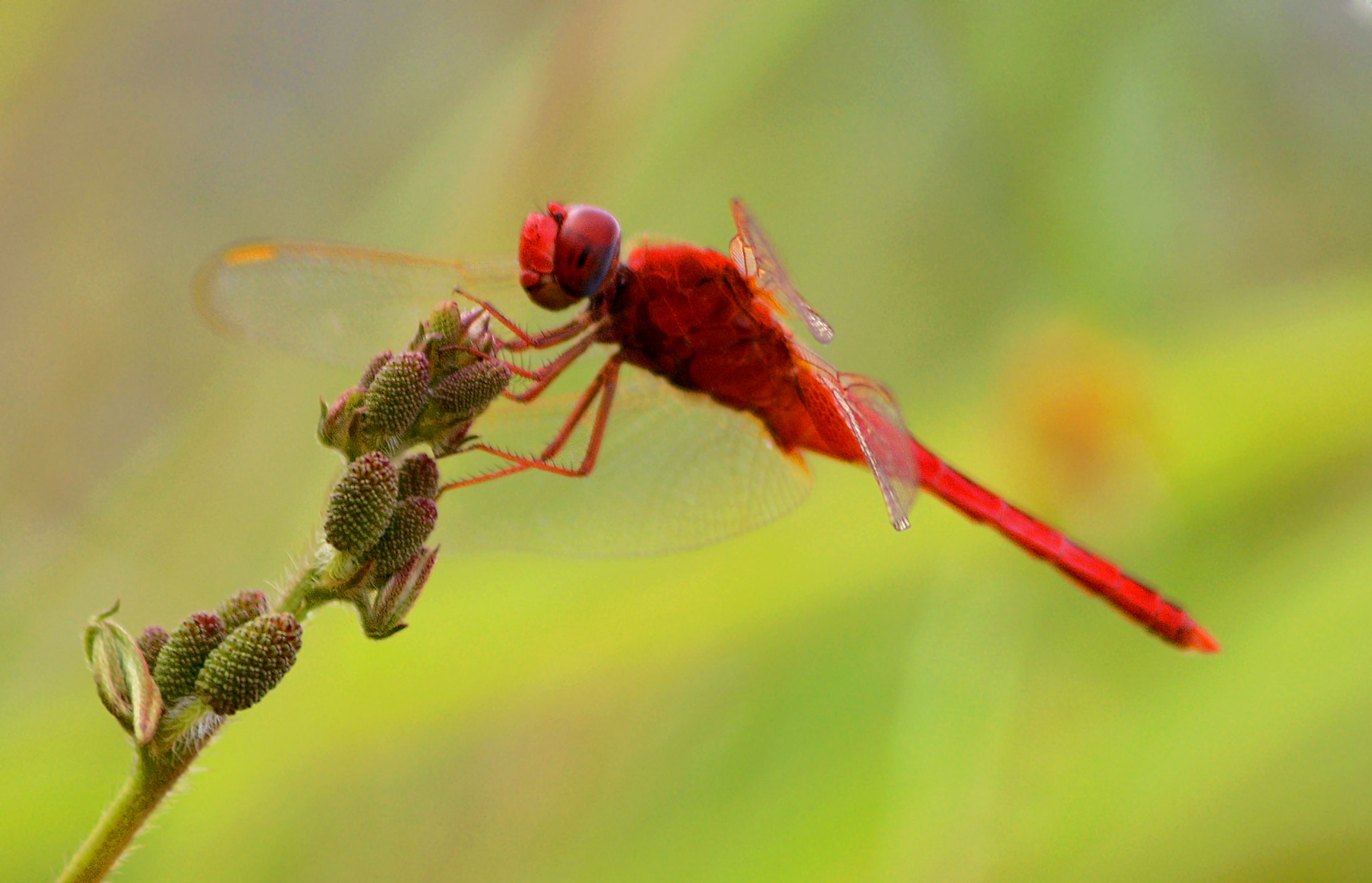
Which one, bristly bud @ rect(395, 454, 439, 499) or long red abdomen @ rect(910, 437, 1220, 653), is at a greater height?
long red abdomen @ rect(910, 437, 1220, 653)

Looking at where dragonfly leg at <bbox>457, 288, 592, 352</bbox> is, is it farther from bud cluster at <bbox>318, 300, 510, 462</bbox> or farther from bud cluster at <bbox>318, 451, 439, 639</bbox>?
bud cluster at <bbox>318, 451, 439, 639</bbox>

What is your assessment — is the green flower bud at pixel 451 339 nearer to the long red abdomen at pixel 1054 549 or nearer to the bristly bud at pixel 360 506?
the bristly bud at pixel 360 506

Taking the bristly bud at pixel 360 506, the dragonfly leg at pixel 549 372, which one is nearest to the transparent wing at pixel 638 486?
the dragonfly leg at pixel 549 372

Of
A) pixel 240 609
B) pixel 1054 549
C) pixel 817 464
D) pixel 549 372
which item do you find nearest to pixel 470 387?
pixel 240 609

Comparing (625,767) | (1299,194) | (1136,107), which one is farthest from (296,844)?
(1299,194)

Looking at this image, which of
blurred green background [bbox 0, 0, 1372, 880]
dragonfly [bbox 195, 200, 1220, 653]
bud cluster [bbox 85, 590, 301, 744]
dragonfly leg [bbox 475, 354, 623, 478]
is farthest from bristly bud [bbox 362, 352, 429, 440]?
blurred green background [bbox 0, 0, 1372, 880]

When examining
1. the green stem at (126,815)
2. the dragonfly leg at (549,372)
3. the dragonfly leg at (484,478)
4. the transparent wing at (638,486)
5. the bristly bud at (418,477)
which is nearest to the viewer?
the green stem at (126,815)

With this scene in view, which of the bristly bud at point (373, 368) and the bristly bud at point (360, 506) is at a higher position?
the bristly bud at point (373, 368)
